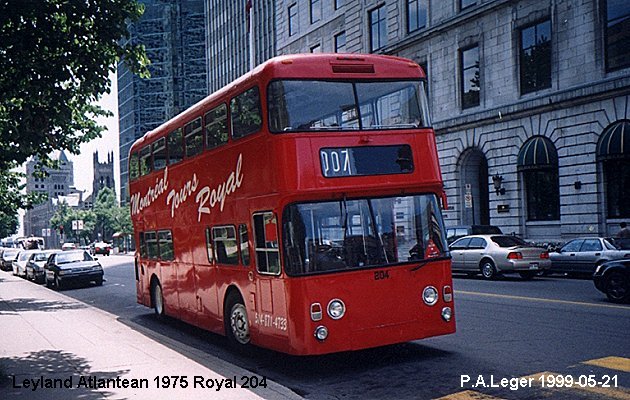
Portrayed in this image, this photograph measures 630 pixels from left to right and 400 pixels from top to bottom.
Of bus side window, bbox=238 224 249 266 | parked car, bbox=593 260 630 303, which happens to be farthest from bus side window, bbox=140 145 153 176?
parked car, bbox=593 260 630 303

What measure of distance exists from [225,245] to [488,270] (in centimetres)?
1321

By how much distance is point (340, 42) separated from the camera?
4469cm

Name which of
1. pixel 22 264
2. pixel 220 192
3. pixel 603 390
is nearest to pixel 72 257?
pixel 22 264

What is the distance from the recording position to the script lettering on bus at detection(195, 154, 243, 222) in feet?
33.4

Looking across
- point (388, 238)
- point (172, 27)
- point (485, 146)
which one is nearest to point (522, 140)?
point (485, 146)

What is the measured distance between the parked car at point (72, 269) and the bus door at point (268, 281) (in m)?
19.7

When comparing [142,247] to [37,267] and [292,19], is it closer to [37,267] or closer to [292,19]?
[37,267]

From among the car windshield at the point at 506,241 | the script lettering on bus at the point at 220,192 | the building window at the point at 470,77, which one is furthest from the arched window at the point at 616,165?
the script lettering on bus at the point at 220,192

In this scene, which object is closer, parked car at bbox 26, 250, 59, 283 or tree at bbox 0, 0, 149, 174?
tree at bbox 0, 0, 149, 174

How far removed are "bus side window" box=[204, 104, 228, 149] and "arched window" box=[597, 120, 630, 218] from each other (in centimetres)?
1973

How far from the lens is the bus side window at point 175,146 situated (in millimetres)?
13147

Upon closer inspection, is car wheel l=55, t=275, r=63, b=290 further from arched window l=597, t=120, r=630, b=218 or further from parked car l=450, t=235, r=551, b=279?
arched window l=597, t=120, r=630, b=218

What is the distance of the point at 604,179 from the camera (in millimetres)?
27344

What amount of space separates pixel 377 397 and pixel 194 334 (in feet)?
22.2
